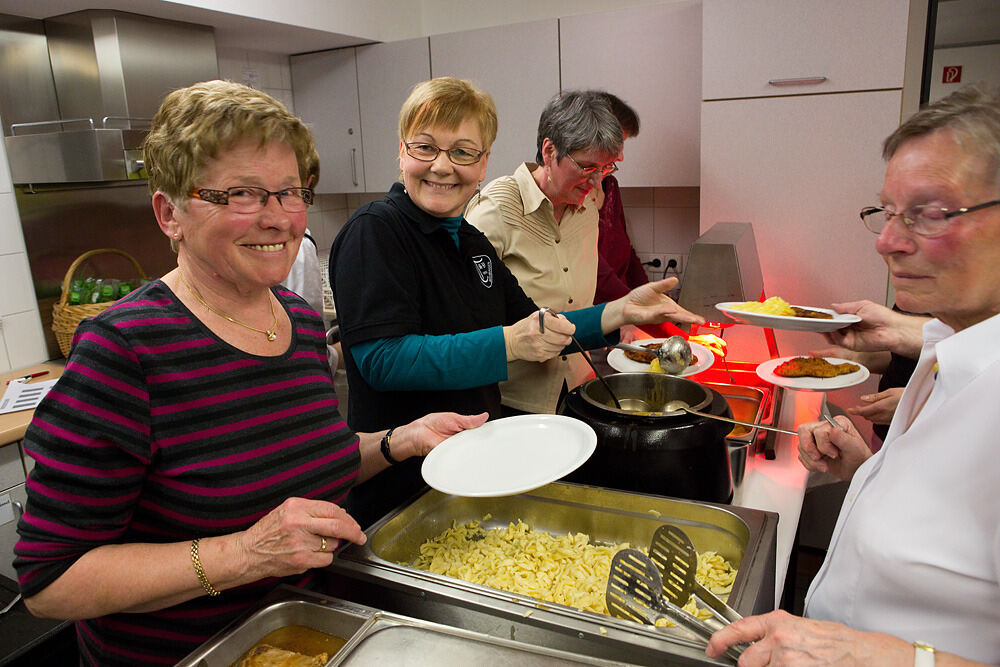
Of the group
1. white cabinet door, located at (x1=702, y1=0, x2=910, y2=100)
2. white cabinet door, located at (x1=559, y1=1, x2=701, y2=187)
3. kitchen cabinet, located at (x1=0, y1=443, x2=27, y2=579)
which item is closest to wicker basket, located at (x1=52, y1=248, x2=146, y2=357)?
kitchen cabinet, located at (x1=0, y1=443, x2=27, y2=579)

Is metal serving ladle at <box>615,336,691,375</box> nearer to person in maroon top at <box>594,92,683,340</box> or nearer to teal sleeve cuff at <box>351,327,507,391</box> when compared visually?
teal sleeve cuff at <box>351,327,507,391</box>

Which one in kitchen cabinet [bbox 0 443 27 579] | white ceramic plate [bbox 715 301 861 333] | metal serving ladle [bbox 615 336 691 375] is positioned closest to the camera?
white ceramic plate [bbox 715 301 861 333]

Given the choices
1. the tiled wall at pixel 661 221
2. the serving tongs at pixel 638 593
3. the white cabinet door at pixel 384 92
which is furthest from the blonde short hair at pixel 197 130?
the tiled wall at pixel 661 221

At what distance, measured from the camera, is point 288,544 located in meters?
0.87

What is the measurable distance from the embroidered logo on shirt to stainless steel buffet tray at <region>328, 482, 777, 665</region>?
516 millimetres

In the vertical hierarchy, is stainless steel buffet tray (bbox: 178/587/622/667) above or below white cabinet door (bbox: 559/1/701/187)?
below

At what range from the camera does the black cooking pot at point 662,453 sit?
1276 millimetres

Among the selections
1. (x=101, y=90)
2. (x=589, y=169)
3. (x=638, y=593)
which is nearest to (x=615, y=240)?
(x=589, y=169)

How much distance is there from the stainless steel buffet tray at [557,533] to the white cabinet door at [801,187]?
58.5 inches

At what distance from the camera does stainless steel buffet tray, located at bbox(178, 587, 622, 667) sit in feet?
2.73

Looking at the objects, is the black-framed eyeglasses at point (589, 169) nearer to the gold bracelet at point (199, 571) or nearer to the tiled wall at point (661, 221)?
the gold bracelet at point (199, 571)

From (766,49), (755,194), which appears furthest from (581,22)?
(755,194)

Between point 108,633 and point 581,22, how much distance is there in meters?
2.83

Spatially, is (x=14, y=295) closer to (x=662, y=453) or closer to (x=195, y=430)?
(x=195, y=430)
